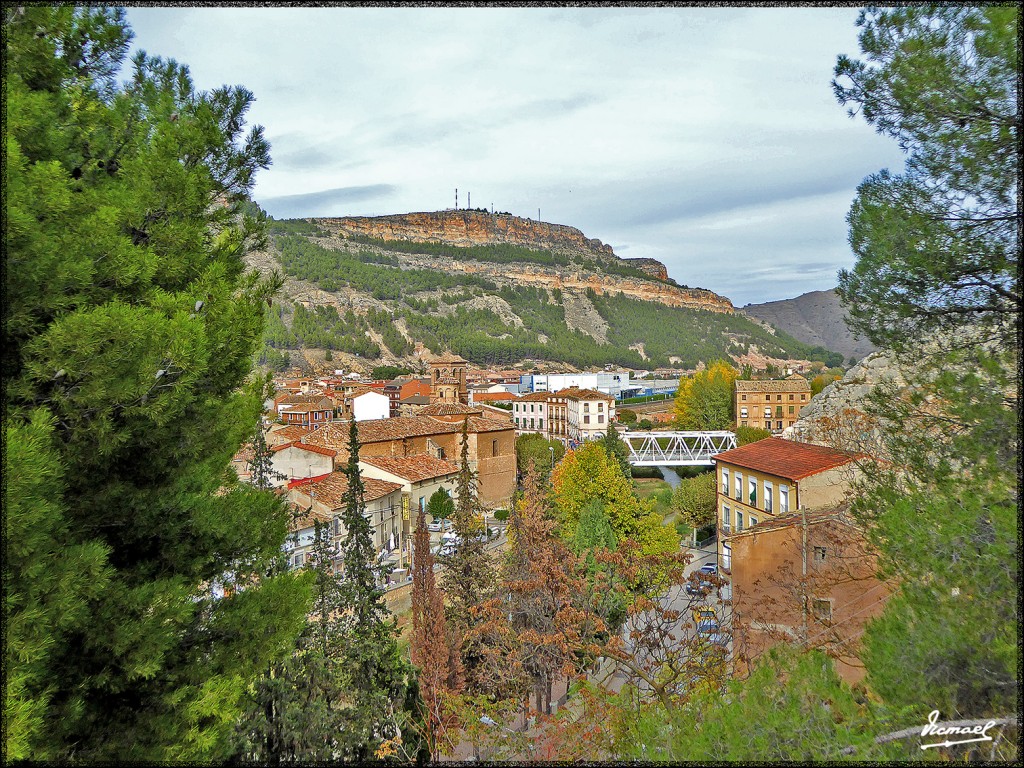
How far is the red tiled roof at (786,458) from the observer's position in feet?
47.7

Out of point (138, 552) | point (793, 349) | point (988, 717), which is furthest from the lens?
point (793, 349)

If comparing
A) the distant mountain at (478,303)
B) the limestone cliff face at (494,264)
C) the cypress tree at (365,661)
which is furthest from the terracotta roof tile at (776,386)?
the limestone cliff face at (494,264)

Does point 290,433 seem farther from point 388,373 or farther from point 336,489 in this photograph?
point 388,373

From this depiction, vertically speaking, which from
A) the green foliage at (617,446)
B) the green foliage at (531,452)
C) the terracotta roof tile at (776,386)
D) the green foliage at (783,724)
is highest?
the green foliage at (783,724)

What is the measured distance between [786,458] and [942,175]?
13507 mm

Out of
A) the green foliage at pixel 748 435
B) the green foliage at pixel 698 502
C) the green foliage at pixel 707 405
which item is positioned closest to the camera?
the green foliage at pixel 698 502

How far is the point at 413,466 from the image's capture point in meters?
26.7

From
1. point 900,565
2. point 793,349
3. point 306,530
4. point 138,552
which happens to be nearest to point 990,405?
point 900,565

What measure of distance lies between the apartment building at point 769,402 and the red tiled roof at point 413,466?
3048 centimetres

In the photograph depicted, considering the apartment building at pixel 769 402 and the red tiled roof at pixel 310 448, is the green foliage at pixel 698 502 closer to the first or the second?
the red tiled roof at pixel 310 448

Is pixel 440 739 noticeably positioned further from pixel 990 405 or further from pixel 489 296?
pixel 489 296

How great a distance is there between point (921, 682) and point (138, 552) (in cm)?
430

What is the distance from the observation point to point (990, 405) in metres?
3.33

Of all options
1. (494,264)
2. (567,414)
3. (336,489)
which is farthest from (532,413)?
(494,264)
